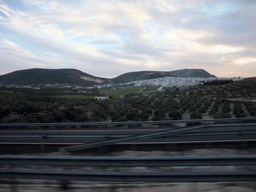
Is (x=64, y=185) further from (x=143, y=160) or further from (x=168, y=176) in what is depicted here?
(x=168, y=176)

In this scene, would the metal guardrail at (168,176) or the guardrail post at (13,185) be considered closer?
the metal guardrail at (168,176)

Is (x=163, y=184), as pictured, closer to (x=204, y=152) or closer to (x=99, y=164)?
(x=99, y=164)

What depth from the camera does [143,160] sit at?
3.71m

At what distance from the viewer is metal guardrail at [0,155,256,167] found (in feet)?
11.9

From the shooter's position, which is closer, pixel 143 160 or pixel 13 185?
pixel 143 160

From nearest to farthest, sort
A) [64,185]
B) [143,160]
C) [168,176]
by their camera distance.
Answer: [168,176]
[143,160]
[64,185]

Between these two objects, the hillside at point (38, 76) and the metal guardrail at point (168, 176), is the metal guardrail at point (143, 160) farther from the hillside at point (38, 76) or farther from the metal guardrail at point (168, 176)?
the hillside at point (38, 76)

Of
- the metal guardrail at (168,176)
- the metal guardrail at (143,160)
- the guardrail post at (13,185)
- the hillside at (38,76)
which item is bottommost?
the guardrail post at (13,185)

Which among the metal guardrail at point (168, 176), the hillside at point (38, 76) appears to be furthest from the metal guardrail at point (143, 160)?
the hillside at point (38, 76)

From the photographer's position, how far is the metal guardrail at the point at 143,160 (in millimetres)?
3627

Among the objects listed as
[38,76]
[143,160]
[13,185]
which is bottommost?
[13,185]

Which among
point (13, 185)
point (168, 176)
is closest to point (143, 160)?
point (168, 176)

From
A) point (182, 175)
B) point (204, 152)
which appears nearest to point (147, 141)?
point (204, 152)

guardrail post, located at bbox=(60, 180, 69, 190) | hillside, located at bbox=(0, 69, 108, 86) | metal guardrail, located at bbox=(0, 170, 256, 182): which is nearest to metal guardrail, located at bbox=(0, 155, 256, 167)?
metal guardrail, located at bbox=(0, 170, 256, 182)
